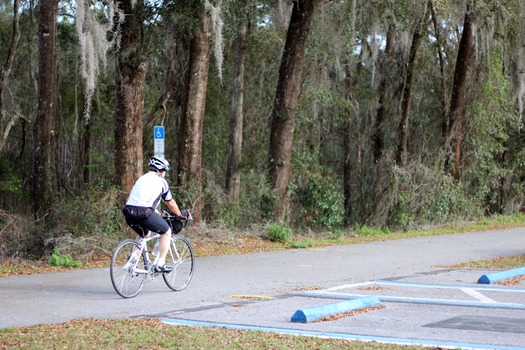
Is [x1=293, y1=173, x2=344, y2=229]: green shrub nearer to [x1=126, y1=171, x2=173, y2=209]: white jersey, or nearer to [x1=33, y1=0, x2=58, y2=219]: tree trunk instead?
[x1=33, y1=0, x2=58, y2=219]: tree trunk

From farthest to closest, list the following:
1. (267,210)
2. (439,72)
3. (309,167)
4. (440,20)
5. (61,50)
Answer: (439,72)
(440,20)
(61,50)
(309,167)
(267,210)

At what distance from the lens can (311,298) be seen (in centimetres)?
1159

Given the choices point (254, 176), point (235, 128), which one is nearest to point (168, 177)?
point (235, 128)

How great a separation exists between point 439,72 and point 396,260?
53.7ft

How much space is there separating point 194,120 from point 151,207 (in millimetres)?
9535

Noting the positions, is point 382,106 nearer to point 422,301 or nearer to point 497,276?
point 497,276

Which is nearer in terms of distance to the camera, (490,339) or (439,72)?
(490,339)

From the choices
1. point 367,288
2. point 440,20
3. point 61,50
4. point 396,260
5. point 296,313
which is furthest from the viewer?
point 440,20

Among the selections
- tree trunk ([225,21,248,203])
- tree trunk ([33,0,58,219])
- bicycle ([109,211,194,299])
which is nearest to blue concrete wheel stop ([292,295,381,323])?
bicycle ([109,211,194,299])

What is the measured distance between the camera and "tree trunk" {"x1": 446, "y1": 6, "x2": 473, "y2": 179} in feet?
94.6


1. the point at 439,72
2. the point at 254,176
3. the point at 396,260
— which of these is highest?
the point at 439,72

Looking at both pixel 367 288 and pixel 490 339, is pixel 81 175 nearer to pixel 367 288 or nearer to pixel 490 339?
pixel 367 288

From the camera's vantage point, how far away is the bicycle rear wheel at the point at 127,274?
11.5m

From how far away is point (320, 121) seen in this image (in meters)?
32.6
